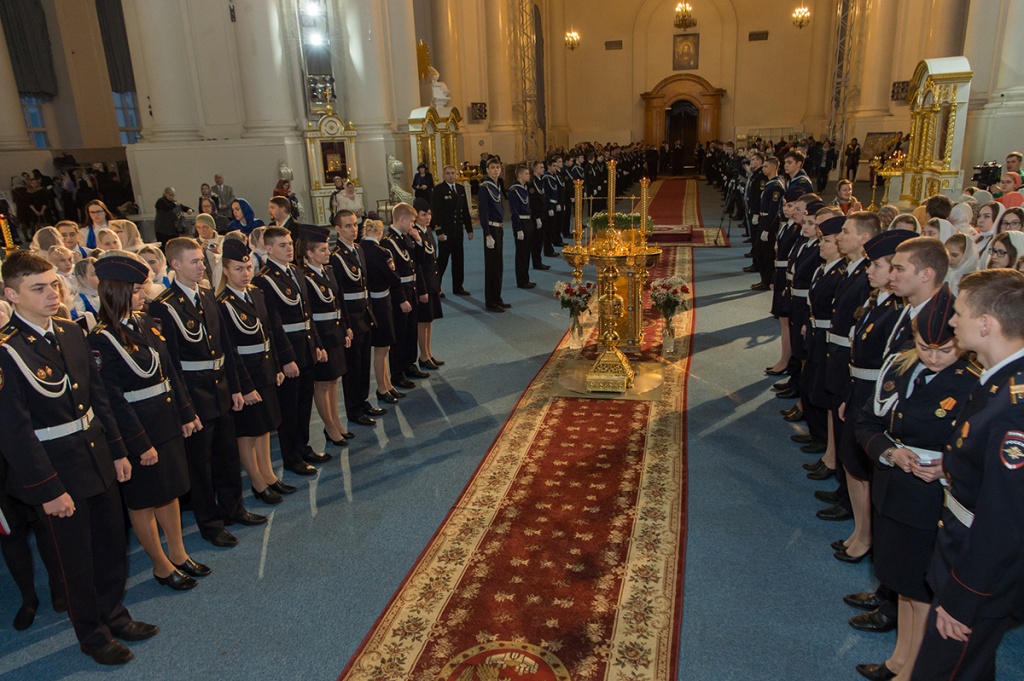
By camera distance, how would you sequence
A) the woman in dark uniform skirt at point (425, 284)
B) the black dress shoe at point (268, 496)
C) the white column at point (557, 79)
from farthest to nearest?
the white column at point (557, 79) < the woman in dark uniform skirt at point (425, 284) < the black dress shoe at point (268, 496)

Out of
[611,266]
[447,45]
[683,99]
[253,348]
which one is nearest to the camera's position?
[253,348]

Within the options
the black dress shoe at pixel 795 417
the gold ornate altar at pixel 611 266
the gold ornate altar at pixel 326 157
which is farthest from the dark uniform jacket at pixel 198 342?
the gold ornate altar at pixel 326 157

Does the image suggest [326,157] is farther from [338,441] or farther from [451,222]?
[338,441]

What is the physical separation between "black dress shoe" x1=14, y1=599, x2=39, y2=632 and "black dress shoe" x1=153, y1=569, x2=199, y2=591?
0.62m

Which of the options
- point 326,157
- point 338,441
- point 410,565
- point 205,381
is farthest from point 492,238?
point 326,157

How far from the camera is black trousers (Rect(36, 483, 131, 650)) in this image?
128 inches

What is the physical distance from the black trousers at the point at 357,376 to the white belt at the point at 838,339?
3825 millimetres

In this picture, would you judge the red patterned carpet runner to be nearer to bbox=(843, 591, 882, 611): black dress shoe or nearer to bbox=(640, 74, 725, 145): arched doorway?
bbox=(843, 591, 882, 611): black dress shoe

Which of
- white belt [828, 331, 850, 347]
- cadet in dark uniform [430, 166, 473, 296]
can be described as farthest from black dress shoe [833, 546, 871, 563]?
cadet in dark uniform [430, 166, 473, 296]

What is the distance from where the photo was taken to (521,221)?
11.2 metres

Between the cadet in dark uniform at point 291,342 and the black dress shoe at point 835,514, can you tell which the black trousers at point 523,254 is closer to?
the cadet in dark uniform at point 291,342

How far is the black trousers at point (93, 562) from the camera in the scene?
10.6ft

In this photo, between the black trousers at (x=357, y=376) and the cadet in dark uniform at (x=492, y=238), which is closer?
the black trousers at (x=357, y=376)

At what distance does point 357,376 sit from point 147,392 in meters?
2.58
